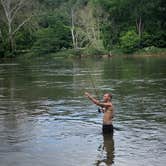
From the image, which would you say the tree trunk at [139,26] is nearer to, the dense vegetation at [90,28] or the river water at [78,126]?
the dense vegetation at [90,28]

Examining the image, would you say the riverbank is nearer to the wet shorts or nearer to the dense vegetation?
the dense vegetation

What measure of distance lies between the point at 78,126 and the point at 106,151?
12.3 feet

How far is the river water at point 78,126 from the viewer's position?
12.7 m

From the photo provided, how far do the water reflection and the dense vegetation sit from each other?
5695 cm

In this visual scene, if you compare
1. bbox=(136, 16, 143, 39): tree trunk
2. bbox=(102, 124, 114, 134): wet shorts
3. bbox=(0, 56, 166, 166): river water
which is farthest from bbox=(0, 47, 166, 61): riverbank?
bbox=(102, 124, 114, 134): wet shorts

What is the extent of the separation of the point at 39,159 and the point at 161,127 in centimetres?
546

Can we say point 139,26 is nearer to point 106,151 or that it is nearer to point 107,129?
point 107,129

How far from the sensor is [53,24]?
8688 centimetres

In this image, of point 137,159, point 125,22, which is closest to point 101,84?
point 137,159

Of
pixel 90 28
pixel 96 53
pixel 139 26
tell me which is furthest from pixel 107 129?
pixel 139 26

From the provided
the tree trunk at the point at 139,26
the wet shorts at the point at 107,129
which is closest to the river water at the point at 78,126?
the wet shorts at the point at 107,129

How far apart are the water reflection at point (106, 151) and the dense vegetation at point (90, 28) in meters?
57.0

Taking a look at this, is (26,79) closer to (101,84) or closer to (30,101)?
(101,84)

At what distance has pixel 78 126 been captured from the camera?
669 inches
